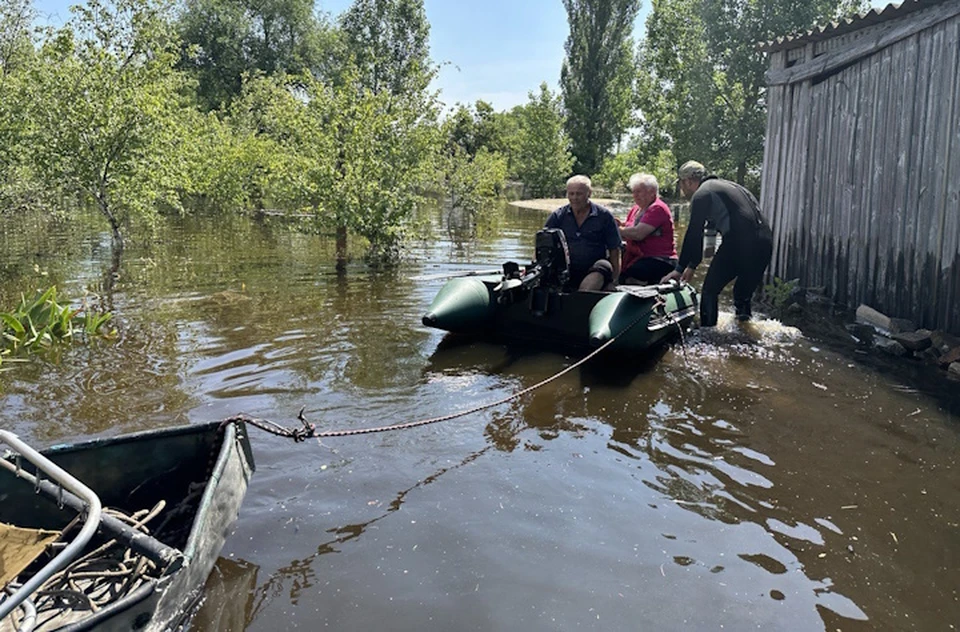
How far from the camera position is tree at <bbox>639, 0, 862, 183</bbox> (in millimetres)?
19469

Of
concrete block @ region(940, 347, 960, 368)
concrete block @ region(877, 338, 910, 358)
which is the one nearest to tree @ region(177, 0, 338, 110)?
concrete block @ region(877, 338, 910, 358)

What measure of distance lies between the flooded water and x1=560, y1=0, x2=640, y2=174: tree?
34.6 m

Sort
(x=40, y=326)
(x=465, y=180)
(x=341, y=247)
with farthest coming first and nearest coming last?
(x=465, y=180) → (x=341, y=247) → (x=40, y=326)

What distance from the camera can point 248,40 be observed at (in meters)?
44.2

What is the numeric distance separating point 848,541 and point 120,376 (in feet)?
18.7

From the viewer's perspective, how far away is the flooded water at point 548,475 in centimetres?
322

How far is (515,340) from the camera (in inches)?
301

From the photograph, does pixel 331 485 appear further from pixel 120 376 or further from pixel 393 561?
pixel 120 376

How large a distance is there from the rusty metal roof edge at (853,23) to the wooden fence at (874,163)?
1.3 inches

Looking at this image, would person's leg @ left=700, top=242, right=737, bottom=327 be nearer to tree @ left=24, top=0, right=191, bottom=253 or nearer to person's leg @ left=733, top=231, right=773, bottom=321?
person's leg @ left=733, top=231, right=773, bottom=321

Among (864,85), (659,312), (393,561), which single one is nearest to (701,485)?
(393,561)

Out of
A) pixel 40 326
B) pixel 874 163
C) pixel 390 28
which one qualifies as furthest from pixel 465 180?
pixel 390 28

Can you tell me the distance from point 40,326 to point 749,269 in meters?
7.48

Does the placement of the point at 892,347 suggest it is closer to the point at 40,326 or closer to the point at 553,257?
the point at 553,257
